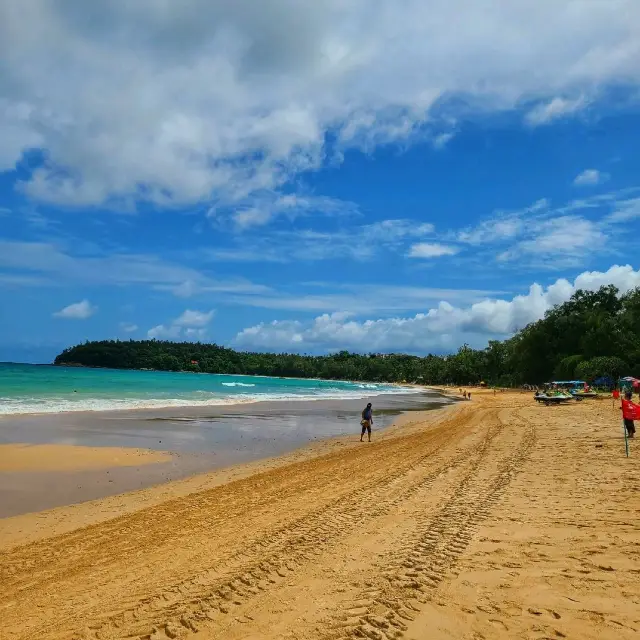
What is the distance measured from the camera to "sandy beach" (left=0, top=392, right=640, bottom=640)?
15.0ft

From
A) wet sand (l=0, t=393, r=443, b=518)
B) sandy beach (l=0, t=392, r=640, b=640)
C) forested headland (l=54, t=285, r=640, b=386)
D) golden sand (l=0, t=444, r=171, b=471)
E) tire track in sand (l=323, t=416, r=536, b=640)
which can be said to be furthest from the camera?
forested headland (l=54, t=285, r=640, b=386)

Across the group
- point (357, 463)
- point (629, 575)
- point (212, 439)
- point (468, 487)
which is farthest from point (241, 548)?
point (212, 439)

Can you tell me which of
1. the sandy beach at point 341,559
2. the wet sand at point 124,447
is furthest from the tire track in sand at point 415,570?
the wet sand at point 124,447

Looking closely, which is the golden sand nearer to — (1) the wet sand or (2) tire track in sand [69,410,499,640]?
(1) the wet sand

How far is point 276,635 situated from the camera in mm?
4383

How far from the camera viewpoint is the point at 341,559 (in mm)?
6203

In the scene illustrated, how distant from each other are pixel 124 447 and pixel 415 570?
1383 centimetres

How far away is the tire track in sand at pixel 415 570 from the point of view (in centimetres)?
448

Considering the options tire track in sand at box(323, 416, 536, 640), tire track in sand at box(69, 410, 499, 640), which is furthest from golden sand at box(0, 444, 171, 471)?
tire track in sand at box(323, 416, 536, 640)

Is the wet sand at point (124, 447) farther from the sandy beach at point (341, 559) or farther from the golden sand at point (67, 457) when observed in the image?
the sandy beach at point (341, 559)

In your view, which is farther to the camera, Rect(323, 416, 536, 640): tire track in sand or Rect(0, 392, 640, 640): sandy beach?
Rect(0, 392, 640, 640): sandy beach

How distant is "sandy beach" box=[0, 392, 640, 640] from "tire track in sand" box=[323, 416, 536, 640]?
2 centimetres

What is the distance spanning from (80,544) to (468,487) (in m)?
6.95

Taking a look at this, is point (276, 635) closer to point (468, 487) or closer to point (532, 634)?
point (532, 634)
